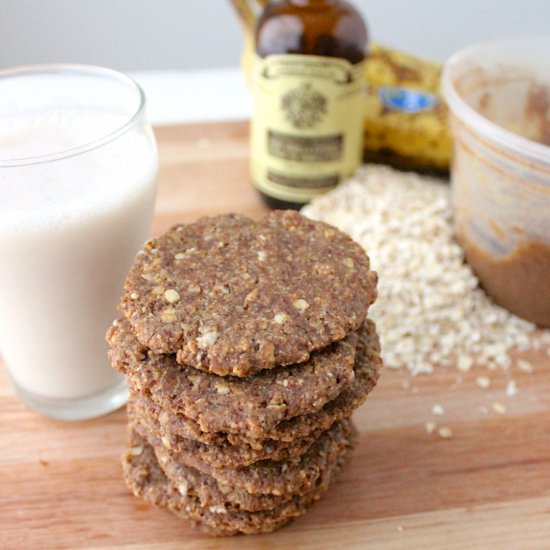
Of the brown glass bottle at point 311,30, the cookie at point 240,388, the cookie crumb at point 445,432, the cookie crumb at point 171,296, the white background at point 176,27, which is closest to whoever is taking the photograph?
the cookie at point 240,388

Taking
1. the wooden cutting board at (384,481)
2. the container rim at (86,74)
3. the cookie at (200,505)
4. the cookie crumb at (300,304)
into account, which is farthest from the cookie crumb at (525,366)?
the container rim at (86,74)

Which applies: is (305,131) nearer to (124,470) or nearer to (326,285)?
(326,285)

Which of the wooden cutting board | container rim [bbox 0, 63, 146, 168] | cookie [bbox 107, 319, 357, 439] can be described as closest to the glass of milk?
container rim [bbox 0, 63, 146, 168]

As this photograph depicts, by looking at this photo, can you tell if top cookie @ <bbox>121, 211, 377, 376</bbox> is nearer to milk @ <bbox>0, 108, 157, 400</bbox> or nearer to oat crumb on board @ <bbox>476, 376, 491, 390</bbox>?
milk @ <bbox>0, 108, 157, 400</bbox>

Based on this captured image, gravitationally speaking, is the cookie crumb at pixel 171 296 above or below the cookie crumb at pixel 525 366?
above

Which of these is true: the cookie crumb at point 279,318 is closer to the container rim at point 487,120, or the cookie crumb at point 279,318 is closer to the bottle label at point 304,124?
the container rim at point 487,120

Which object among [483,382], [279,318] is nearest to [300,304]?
[279,318]
